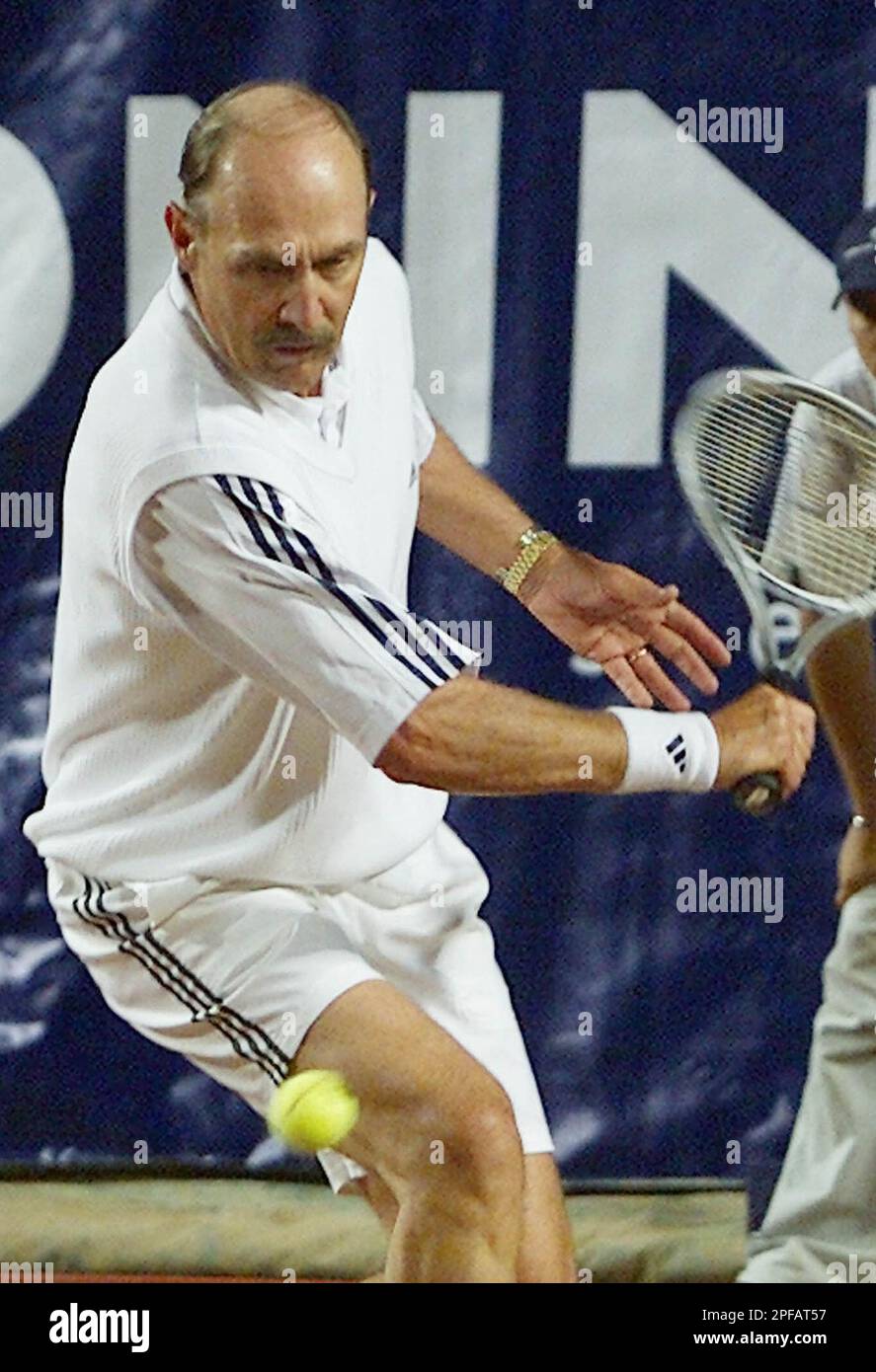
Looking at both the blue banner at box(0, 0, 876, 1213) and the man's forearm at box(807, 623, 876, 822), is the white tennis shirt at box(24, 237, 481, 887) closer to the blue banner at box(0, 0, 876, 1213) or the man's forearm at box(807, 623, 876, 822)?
the blue banner at box(0, 0, 876, 1213)

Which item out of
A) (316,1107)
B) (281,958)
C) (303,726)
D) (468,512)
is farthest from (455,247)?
(316,1107)

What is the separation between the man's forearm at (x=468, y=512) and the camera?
2951mm

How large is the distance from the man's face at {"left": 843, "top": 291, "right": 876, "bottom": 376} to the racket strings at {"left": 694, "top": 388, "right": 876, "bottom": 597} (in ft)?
0.63

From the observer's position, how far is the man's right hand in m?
2.57

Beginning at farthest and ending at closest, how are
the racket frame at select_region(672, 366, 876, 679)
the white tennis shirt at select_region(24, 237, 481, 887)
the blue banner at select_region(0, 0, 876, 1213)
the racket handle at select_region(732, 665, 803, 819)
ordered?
1. the blue banner at select_region(0, 0, 876, 1213)
2. the racket frame at select_region(672, 366, 876, 679)
3. the racket handle at select_region(732, 665, 803, 819)
4. the white tennis shirt at select_region(24, 237, 481, 887)

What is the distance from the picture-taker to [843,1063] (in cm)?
310

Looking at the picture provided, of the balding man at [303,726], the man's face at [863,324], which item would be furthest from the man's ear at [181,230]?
the man's face at [863,324]

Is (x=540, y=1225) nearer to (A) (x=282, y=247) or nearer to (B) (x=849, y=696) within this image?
(B) (x=849, y=696)

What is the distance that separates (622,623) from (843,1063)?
2.36 feet

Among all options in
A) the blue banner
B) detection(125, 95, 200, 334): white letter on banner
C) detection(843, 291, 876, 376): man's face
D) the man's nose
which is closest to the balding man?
the man's nose

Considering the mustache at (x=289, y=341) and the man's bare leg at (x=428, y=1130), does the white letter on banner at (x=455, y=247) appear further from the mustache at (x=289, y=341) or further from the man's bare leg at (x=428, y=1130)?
the man's bare leg at (x=428, y=1130)

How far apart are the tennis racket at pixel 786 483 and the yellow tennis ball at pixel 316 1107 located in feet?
2.73
